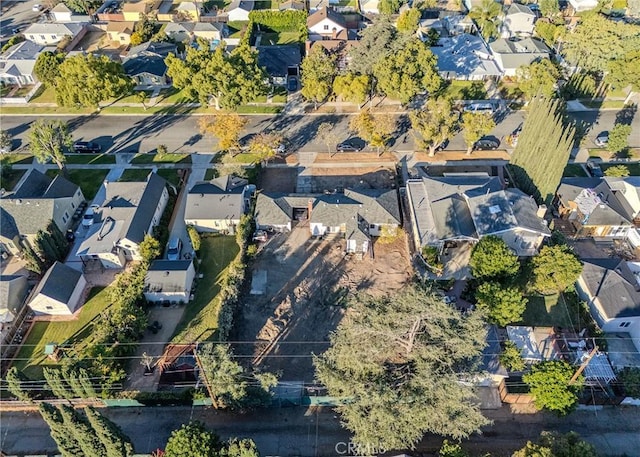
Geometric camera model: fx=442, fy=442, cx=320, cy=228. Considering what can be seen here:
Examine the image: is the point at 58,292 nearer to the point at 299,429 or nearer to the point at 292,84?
the point at 299,429

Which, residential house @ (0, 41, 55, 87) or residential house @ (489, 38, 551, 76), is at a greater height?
residential house @ (489, 38, 551, 76)

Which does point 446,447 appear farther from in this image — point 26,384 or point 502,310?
point 26,384

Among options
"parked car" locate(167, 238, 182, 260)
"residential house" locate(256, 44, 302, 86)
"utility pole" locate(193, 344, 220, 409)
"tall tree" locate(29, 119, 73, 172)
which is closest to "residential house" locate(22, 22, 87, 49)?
"tall tree" locate(29, 119, 73, 172)

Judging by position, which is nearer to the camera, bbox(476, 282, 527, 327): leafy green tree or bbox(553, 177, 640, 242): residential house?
bbox(476, 282, 527, 327): leafy green tree

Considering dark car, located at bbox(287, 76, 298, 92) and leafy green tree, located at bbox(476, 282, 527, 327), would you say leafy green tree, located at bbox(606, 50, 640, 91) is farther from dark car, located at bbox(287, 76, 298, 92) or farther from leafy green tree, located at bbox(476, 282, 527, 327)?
dark car, located at bbox(287, 76, 298, 92)

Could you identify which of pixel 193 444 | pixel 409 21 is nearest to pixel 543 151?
pixel 409 21

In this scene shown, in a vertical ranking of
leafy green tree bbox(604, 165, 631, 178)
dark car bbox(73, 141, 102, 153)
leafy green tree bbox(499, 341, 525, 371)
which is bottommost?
leafy green tree bbox(499, 341, 525, 371)

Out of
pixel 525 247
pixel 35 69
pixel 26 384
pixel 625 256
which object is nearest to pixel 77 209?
pixel 26 384
